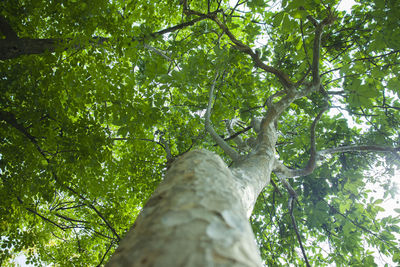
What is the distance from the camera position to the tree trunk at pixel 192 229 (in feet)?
1.66

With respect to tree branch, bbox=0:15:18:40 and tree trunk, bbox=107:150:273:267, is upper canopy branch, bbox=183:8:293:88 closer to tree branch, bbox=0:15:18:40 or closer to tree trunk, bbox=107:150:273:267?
tree branch, bbox=0:15:18:40

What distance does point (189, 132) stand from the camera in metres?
4.29

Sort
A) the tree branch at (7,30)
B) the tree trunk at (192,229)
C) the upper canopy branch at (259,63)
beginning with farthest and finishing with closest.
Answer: the upper canopy branch at (259,63)
the tree branch at (7,30)
the tree trunk at (192,229)

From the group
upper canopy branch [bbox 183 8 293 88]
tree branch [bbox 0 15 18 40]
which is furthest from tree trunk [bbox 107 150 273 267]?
tree branch [bbox 0 15 18 40]

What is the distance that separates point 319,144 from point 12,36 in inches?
212

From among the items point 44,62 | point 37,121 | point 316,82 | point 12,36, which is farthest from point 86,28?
point 316,82

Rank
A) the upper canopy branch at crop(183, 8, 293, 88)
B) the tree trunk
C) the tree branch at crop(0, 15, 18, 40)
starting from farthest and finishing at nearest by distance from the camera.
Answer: the upper canopy branch at crop(183, 8, 293, 88), the tree branch at crop(0, 15, 18, 40), the tree trunk

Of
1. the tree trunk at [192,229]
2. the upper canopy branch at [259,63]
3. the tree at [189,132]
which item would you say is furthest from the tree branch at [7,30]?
the tree trunk at [192,229]

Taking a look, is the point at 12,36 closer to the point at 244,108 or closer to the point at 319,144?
the point at 244,108

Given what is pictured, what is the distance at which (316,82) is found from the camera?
291cm

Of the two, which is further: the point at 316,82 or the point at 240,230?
the point at 316,82

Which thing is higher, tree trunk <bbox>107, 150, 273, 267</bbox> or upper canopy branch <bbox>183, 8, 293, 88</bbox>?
upper canopy branch <bbox>183, 8, 293, 88</bbox>

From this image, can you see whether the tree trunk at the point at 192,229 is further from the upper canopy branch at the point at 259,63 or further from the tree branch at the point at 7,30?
the tree branch at the point at 7,30

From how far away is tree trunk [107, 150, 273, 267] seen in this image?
1.66 feet
